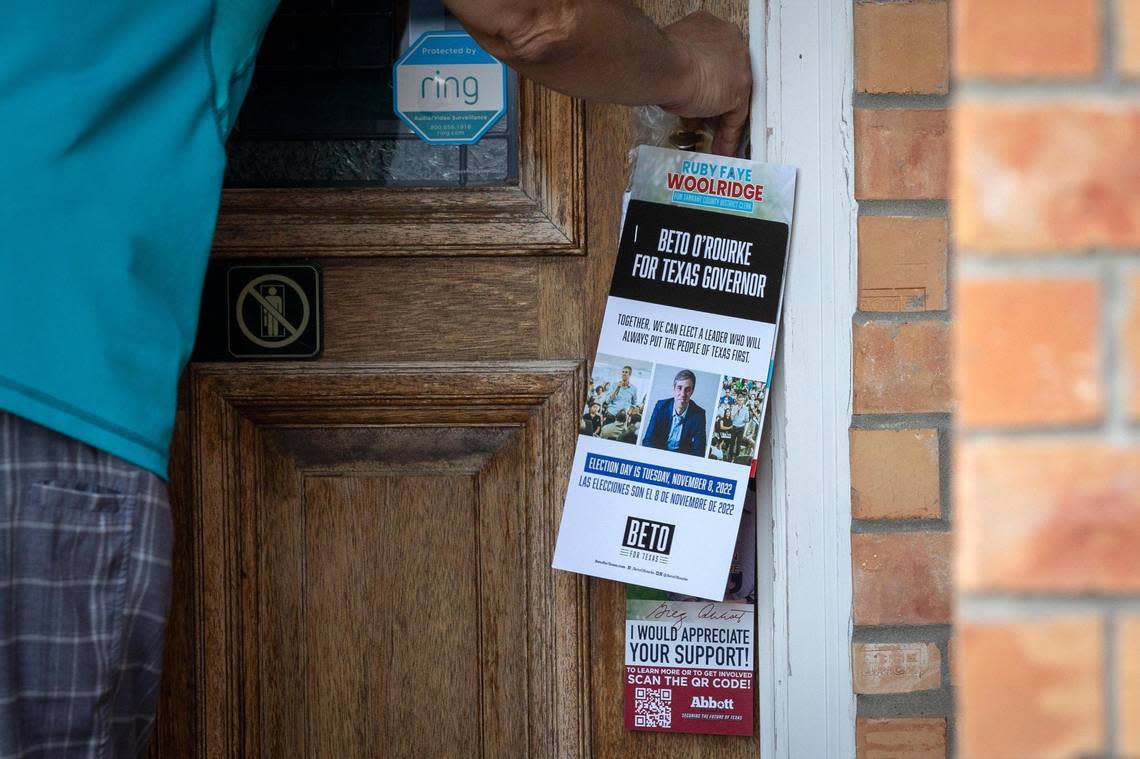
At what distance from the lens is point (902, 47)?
1161 mm

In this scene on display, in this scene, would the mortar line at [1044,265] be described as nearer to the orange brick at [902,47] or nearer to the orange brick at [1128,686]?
the orange brick at [1128,686]

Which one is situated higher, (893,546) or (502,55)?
(502,55)

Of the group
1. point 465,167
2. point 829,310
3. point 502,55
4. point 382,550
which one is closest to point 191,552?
point 382,550

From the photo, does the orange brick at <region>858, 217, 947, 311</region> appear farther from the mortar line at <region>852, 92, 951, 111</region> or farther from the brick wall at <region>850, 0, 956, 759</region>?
the mortar line at <region>852, 92, 951, 111</region>

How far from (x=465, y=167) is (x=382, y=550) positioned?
19.3 inches

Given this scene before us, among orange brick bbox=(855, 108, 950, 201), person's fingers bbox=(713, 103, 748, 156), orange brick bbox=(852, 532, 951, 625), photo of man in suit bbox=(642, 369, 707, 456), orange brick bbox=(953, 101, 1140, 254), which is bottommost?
orange brick bbox=(852, 532, 951, 625)

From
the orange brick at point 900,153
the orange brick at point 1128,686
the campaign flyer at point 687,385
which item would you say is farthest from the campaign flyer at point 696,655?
the orange brick at point 1128,686

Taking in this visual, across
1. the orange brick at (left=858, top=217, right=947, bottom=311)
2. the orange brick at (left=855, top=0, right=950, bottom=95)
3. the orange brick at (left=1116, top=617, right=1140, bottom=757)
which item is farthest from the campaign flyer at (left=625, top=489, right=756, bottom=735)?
the orange brick at (left=1116, top=617, right=1140, bottom=757)

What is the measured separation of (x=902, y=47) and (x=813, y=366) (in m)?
0.37

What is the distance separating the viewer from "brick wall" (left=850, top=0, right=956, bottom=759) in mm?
1160

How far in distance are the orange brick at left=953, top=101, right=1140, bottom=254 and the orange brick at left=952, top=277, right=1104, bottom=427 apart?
0.06 ft

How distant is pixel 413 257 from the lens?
1305 mm

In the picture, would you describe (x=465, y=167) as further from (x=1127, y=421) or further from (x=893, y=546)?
(x=1127, y=421)

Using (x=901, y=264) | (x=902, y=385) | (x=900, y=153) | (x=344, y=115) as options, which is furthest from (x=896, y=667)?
(x=344, y=115)
